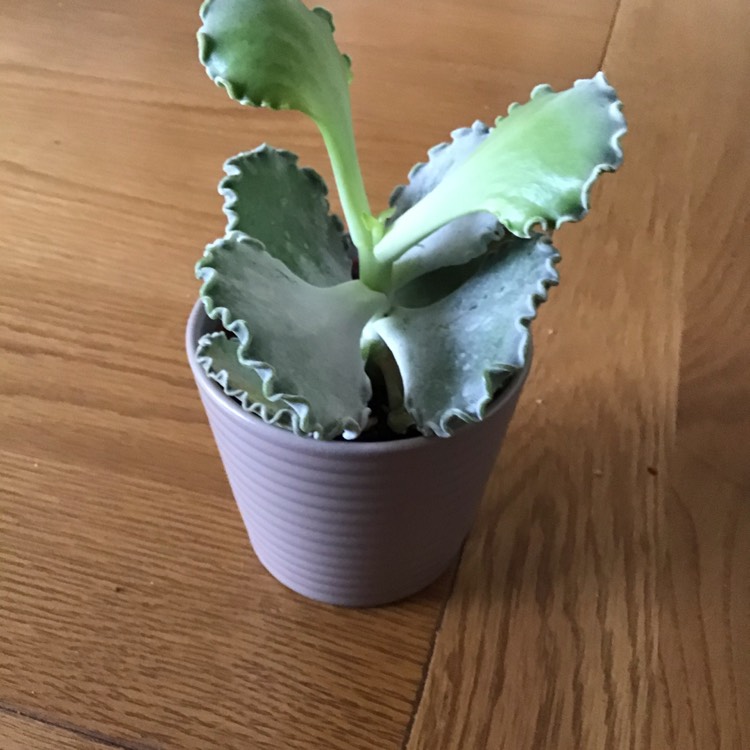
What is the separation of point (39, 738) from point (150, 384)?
16cm

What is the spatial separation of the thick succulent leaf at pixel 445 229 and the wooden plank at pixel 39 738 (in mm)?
184

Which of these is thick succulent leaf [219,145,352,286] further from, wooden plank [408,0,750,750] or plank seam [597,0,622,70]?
plank seam [597,0,622,70]

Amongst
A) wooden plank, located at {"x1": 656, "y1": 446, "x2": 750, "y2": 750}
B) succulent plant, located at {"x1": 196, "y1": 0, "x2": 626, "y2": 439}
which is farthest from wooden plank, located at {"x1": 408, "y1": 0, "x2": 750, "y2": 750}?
succulent plant, located at {"x1": 196, "y1": 0, "x2": 626, "y2": 439}

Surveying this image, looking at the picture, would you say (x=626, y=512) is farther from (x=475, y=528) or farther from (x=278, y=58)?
(x=278, y=58)

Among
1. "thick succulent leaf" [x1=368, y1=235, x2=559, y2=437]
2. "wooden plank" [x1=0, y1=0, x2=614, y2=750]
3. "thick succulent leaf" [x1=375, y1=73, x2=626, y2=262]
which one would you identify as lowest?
"wooden plank" [x1=0, y1=0, x2=614, y2=750]

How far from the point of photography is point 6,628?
0.33 meters

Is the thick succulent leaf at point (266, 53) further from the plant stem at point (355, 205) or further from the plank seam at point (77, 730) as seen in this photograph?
the plank seam at point (77, 730)

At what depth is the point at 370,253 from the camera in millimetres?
272

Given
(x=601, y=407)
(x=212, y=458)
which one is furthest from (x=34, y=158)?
(x=601, y=407)

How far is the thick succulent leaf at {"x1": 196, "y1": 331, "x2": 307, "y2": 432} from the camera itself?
0.26 meters

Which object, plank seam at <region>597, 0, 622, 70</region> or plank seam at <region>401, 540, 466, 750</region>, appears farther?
plank seam at <region>597, 0, 622, 70</region>

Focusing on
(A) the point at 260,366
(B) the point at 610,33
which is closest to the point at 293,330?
(A) the point at 260,366

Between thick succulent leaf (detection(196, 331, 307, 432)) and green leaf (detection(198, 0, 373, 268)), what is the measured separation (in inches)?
2.7

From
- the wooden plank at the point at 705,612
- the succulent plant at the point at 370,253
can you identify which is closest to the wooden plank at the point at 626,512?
the wooden plank at the point at 705,612
